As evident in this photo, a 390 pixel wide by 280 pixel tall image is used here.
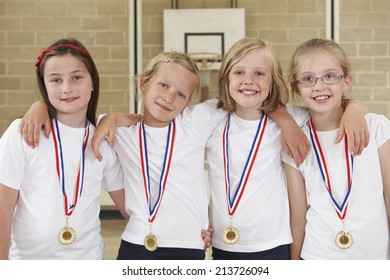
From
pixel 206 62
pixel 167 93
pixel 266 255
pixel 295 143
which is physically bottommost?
pixel 266 255

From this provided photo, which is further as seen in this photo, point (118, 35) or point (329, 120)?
point (118, 35)

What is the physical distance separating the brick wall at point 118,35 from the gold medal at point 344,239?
4690mm

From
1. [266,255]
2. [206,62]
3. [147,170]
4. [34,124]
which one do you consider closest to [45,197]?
[34,124]

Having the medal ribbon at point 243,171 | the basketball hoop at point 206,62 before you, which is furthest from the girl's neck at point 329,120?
the basketball hoop at point 206,62

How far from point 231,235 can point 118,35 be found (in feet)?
16.9

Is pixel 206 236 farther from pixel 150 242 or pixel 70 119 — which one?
pixel 70 119

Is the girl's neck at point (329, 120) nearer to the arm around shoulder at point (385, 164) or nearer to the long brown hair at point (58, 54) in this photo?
the arm around shoulder at point (385, 164)

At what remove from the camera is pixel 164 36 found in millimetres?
7176

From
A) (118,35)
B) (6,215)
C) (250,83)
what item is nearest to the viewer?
(6,215)

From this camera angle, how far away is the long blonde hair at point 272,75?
2.49 metres

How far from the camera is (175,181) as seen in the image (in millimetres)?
2371

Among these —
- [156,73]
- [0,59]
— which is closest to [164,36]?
[0,59]

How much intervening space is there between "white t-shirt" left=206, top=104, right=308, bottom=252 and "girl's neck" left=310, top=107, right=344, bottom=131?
0.10 metres

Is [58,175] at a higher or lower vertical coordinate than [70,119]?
lower
